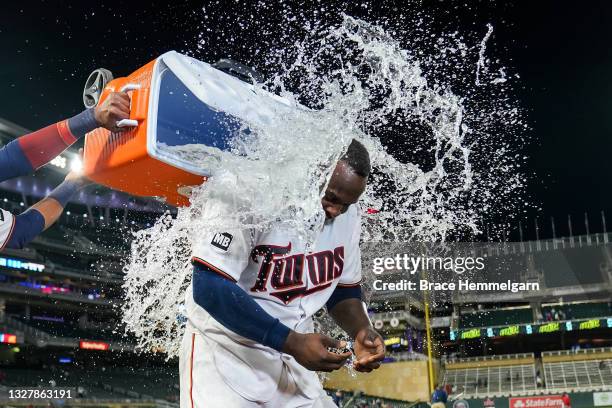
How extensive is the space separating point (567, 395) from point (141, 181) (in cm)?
2316

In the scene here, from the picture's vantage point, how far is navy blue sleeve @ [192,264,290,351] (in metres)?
1.94

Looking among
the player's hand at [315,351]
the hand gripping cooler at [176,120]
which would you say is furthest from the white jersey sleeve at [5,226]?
the player's hand at [315,351]

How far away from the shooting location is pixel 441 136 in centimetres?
372

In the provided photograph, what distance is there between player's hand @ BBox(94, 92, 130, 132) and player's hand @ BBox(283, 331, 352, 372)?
1283mm

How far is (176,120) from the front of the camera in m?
2.50

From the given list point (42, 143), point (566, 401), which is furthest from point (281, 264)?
point (566, 401)

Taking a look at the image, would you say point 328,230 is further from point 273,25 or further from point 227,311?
point 273,25

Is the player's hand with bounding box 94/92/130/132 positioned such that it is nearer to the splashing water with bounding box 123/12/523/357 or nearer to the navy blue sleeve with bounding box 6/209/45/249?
the splashing water with bounding box 123/12/523/357

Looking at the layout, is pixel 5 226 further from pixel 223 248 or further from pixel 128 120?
pixel 223 248

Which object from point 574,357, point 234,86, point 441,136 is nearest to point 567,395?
point 574,357

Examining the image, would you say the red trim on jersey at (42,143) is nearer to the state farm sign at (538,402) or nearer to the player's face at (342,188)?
the player's face at (342,188)

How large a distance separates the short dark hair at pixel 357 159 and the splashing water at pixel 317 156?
Result: 36 mm

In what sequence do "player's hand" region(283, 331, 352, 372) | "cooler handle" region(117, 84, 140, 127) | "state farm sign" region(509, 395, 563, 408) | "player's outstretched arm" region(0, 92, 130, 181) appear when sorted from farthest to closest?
"state farm sign" region(509, 395, 563, 408) → "player's outstretched arm" region(0, 92, 130, 181) → "cooler handle" region(117, 84, 140, 127) → "player's hand" region(283, 331, 352, 372)

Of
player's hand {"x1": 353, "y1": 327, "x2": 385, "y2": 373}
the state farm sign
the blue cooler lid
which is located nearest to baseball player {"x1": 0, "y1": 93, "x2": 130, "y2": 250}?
the blue cooler lid
